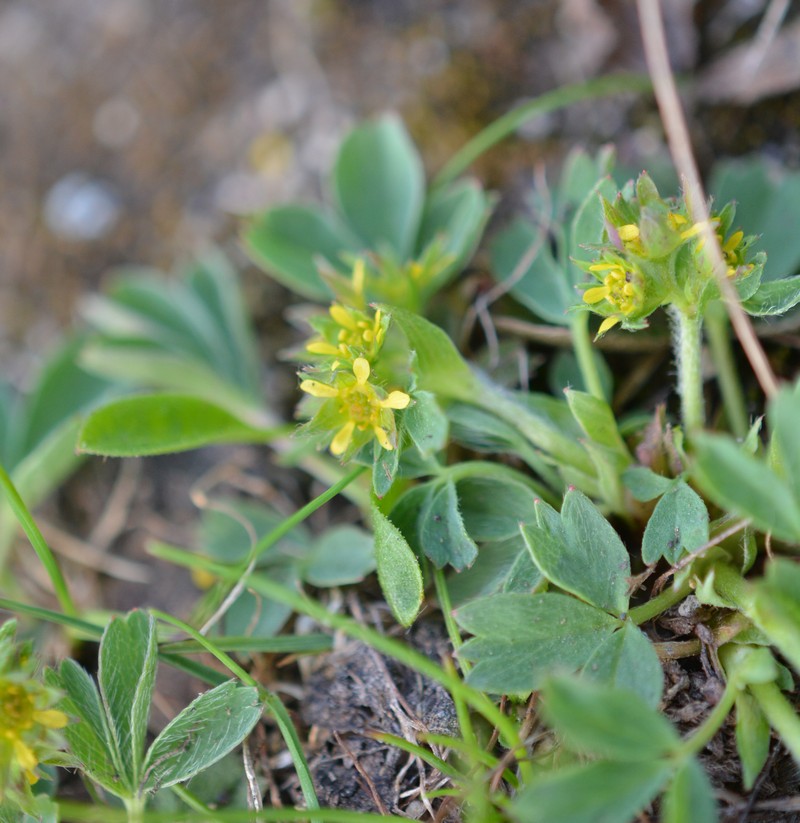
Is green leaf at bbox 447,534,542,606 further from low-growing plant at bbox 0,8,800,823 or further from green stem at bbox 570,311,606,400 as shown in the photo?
green stem at bbox 570,311,606,400

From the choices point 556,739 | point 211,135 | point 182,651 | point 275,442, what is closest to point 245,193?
point 211,135

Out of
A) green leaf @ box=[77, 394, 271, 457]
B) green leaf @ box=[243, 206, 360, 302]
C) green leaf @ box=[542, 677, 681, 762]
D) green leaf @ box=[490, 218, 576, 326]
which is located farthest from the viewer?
green leaf @ box=[243, 206, 360, 302]

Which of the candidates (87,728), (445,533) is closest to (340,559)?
(445,533)

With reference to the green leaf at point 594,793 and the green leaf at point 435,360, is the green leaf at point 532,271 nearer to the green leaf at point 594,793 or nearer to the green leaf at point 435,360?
the green leaf at point 435,360

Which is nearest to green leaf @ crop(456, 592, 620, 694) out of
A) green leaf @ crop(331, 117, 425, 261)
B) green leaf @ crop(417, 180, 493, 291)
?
green leaf @ crop(417, 180, 493, 291)

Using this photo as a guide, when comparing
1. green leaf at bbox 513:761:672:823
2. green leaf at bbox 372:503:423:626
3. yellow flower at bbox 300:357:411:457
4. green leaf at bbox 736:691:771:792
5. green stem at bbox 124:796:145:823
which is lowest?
green stem at bbox 124:796:145:823

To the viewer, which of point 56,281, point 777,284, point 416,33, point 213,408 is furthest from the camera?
point 56,281

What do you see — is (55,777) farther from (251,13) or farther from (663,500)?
(251,13)
